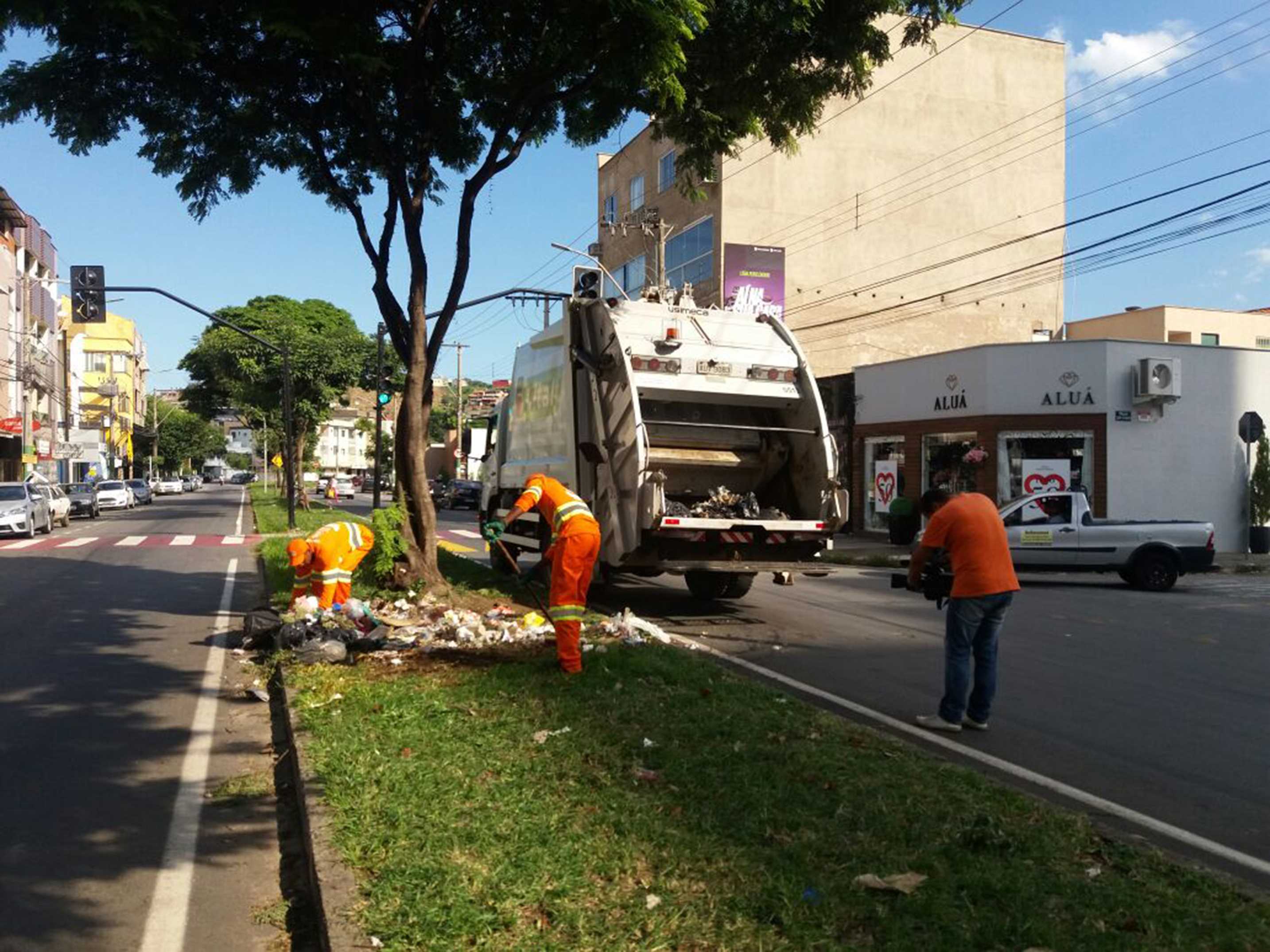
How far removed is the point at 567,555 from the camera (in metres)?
7.36

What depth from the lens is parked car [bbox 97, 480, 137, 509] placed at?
44.2 metres

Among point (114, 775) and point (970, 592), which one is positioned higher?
point (970, 592)

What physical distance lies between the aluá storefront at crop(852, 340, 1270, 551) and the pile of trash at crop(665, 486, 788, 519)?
42.0 ft

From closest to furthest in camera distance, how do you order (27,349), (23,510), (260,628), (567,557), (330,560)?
(567,557), (260,628), (330,560), (23,510), (27,349)

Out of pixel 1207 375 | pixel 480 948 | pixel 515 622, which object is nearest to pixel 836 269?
pixel 1207 375

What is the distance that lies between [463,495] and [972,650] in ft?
126

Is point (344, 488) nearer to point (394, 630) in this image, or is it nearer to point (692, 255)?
point (692, 255)

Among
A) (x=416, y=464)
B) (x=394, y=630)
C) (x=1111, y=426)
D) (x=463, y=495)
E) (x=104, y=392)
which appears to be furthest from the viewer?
(x=104, y=392)

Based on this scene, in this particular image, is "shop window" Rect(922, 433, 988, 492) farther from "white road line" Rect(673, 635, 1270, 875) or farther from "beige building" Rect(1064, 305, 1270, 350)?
"beige building" Rect(1064, 305, 1270, 350)

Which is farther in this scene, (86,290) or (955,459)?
(955,459)

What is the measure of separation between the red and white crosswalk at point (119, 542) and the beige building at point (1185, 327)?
3736 centimetres

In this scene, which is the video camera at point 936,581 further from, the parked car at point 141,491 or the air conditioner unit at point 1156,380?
the parked car at point 141,491

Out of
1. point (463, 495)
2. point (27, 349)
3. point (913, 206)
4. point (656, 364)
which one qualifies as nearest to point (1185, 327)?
point (913, 206)

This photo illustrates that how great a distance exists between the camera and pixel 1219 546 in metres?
22.7
